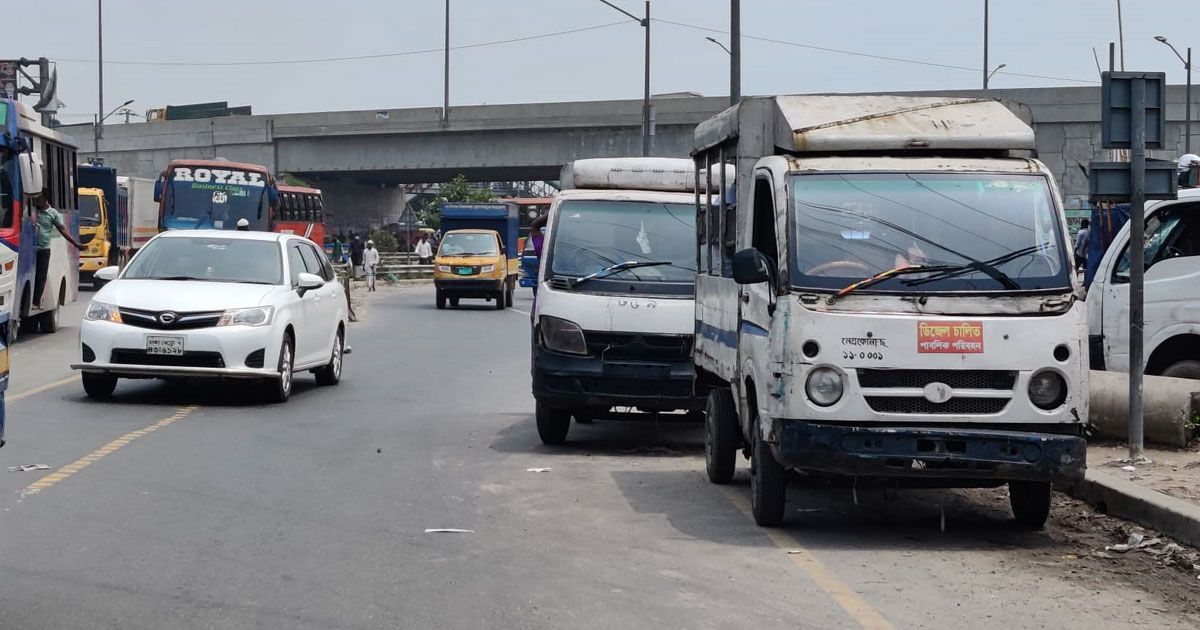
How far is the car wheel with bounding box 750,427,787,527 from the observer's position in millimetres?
8820

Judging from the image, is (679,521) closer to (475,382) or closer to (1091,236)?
(1091,236)

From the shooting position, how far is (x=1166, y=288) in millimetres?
12680

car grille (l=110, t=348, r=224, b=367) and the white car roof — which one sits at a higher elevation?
the white car roof

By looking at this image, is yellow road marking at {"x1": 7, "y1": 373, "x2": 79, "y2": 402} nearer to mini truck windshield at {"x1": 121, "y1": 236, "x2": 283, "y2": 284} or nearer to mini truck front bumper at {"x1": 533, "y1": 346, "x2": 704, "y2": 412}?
mini truck windshield at {"x1": 121, "y1": 236, "x2": 283, "y2": 284}

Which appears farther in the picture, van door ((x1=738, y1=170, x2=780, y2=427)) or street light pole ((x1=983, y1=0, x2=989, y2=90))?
street light pole ((x1=983, y1=0, x2=989, y2=90))

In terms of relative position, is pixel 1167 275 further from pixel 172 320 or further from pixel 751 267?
pixel 172 320

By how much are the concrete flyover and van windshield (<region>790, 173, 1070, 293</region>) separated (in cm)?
5092

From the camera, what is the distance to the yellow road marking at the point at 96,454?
977cm

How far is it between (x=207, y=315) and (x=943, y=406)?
827 cm

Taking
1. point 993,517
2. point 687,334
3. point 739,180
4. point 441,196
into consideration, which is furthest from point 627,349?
point 441,196

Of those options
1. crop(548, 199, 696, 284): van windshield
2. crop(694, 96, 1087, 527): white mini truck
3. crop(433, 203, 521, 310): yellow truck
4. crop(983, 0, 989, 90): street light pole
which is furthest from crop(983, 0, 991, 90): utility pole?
crop(694, 96, 1087, 527): white mini truck

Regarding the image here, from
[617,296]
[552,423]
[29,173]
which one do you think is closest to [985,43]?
→ [29,173]

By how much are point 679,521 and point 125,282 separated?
811 cm

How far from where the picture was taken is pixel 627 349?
40.8 feet
